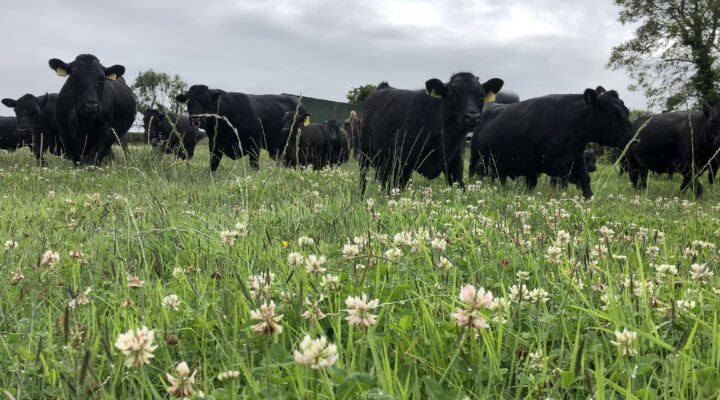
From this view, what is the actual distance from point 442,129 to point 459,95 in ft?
2.24

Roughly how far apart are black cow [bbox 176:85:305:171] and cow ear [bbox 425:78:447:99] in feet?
16.7

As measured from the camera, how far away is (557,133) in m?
12.5

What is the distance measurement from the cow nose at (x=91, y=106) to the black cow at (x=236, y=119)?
218 cm

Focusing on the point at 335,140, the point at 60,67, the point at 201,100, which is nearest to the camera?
the point at 60,67

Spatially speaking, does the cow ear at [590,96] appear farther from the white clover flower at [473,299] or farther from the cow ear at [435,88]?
the white clover flower at [473,299]

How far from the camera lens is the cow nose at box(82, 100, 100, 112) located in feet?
44.1

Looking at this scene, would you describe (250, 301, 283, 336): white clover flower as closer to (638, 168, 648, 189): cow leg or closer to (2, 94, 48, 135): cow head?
(638, 168, 648, 189): cow leg

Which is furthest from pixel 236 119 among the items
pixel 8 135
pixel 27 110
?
pixel 8 135

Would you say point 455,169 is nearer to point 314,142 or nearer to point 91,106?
point 91,106

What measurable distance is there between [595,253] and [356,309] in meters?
2.44

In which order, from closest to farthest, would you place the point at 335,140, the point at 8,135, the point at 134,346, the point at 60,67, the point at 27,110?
the point at 134,346, the point at 60,67, the point at 27,110, the point at 335,140, the point at 8,135

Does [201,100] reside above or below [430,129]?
above

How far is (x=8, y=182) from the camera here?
966 cm

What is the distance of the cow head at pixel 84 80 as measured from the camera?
13586 mm
